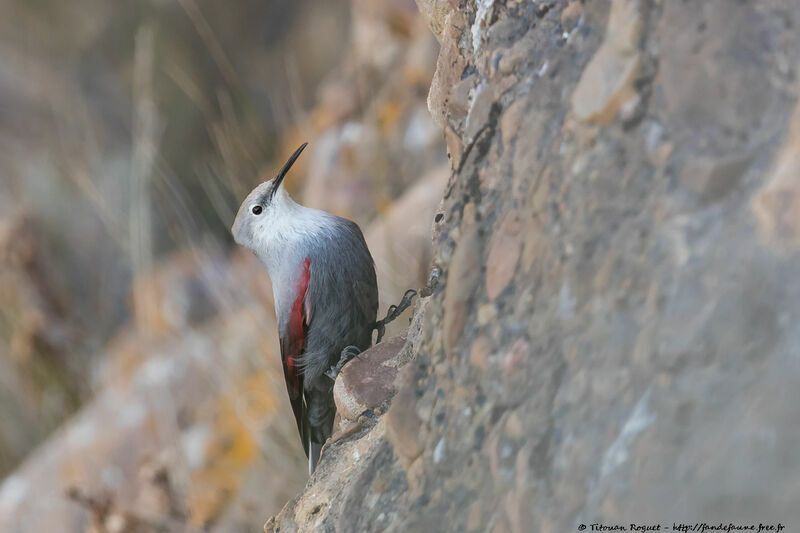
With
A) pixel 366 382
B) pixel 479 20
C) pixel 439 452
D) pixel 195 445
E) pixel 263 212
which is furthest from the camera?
pixel 195 445

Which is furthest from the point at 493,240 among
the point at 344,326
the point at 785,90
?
the point at 344,326

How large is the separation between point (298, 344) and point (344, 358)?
0.16m

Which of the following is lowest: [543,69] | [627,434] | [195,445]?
[627,434]

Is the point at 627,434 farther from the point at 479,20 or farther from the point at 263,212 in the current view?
the point at 263,212

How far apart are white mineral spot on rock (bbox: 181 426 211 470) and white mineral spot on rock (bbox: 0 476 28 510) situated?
1069 millimetres

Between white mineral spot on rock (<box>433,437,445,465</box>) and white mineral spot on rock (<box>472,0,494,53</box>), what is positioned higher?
white mineral spot on rock (<box>472,0,494,53</box>)

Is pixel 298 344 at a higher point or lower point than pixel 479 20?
higher

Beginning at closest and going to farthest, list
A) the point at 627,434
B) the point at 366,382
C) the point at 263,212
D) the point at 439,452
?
the point at 627,434, the point at 439,452, the point at 366,382, the point at 263,212

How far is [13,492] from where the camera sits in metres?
4.37

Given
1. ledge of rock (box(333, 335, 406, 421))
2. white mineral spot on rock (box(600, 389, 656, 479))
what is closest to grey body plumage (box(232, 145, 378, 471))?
ledge of rock (box(333, 335, 406, 421))

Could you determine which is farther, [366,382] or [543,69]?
[366,382]

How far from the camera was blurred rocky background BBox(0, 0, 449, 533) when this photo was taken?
12.6ft

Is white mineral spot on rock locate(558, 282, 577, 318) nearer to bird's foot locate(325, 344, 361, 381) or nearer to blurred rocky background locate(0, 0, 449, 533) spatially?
bird's foot locate(325, 344, 361, 381)

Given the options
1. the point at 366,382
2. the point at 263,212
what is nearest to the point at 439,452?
the point at 366,382
